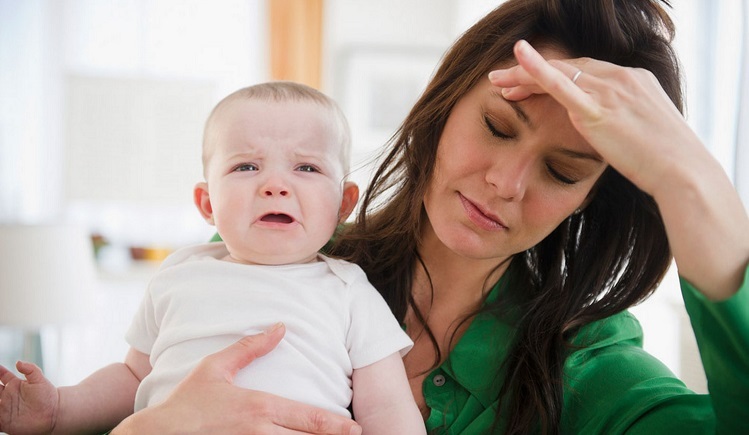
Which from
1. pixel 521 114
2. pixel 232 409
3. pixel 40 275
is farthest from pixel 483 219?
pixel 40 275

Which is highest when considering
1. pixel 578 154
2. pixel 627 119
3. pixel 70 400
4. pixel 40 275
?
pixel 627 119

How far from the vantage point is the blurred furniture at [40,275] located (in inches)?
128

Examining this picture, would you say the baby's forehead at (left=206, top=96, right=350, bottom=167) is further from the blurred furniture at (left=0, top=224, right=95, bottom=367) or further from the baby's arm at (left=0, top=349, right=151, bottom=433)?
the blurred furniture at (left=0, top=224, right=95, bottom=367)

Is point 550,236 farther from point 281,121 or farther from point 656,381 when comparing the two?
point 281,121

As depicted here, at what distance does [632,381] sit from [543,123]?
0.51 meters

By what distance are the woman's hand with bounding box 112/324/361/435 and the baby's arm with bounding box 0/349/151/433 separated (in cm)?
26

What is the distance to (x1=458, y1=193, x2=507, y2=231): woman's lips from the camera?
1417 millimetres

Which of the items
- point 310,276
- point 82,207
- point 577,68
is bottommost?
point 82,207

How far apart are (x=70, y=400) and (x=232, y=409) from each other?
0.41m

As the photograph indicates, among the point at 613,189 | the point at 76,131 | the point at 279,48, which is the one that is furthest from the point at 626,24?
the point at 279,48

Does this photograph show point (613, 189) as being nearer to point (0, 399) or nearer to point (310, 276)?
point (310, 276)

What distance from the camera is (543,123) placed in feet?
4.40

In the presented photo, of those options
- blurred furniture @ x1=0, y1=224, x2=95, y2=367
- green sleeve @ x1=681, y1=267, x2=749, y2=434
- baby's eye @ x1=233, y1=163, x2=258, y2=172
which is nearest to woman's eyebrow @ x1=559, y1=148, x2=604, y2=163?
green sleeve @ x1=681, y1=267, x2=749, y2=434

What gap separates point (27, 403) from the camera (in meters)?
1.36
